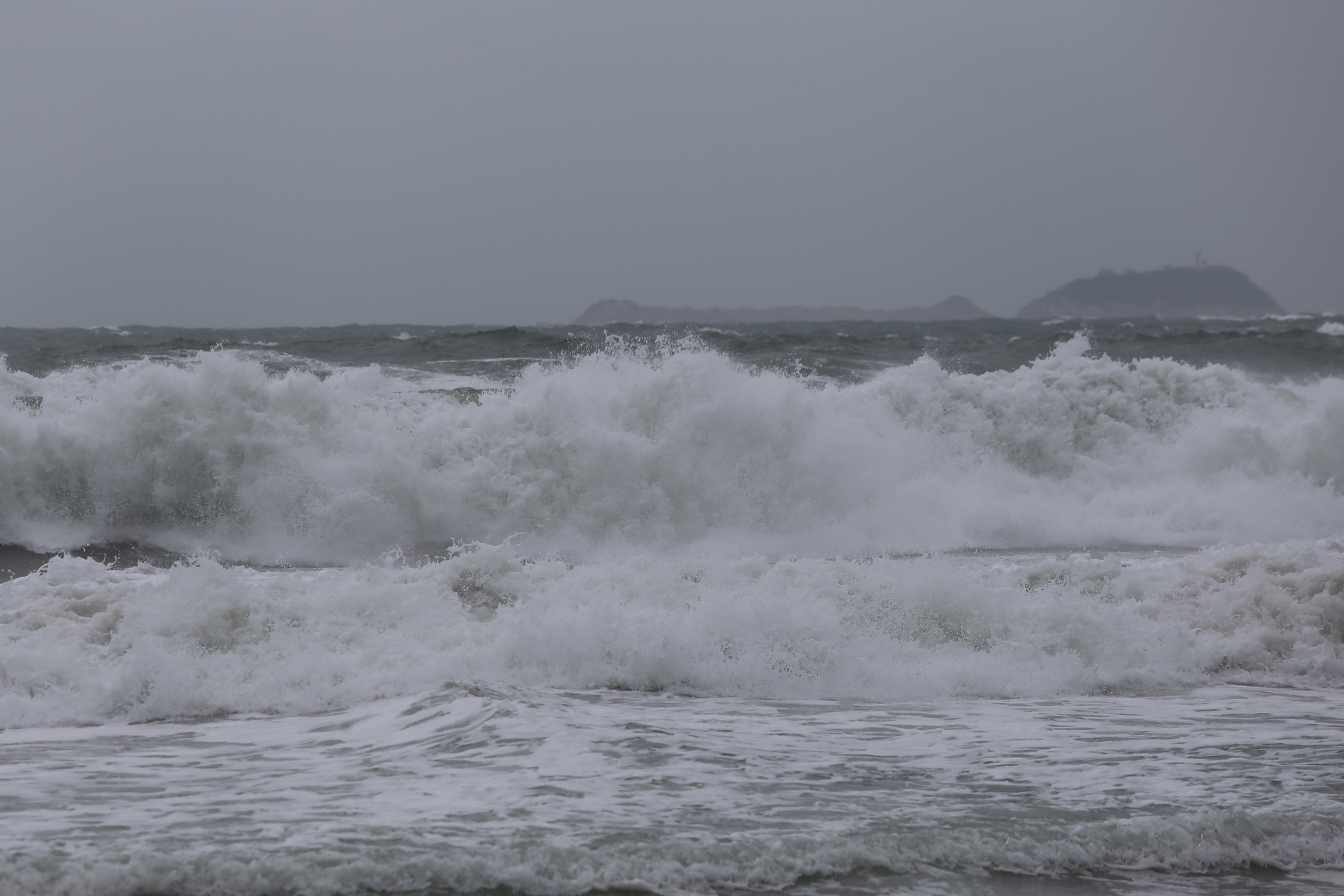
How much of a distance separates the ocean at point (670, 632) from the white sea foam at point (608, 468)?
0.04m

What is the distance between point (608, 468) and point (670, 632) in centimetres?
504

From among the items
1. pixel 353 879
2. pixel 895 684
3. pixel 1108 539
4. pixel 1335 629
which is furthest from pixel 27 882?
pixel 1108 539

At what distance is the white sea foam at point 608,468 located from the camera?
32.8 ft

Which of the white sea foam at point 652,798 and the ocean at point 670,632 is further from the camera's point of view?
the ocean at point 670,632

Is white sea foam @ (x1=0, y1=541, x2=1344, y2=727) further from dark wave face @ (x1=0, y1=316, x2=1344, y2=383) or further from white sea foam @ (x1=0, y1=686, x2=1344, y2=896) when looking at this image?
dark wave face @ (x1=0, y1=316, x2=1344, y2=383)

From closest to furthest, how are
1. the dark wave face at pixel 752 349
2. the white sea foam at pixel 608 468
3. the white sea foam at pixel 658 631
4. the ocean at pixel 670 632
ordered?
1. the ocean at pixel 670 632
2. the white sea foam at pixel 658 631
3. the white sea foam at pixel 608 468
4. the dark wave face at pixel 752 349

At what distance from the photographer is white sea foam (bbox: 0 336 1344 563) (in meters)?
9.98

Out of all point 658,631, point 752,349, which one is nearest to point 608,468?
point 658,631

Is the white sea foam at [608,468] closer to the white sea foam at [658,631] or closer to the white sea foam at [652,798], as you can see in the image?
the white sea foam at [658,631]

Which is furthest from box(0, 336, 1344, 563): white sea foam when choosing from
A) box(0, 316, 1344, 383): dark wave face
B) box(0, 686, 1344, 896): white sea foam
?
box(0, 686, 1344, 896): white sea foam

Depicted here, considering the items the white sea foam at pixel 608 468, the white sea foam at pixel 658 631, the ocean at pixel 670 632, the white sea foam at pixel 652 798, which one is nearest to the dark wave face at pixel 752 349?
the white sea foam at pixel 608 468

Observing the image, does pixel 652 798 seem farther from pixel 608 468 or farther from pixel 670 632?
pixel 608 468

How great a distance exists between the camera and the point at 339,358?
19.4 metres

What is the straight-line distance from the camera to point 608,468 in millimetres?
11031
